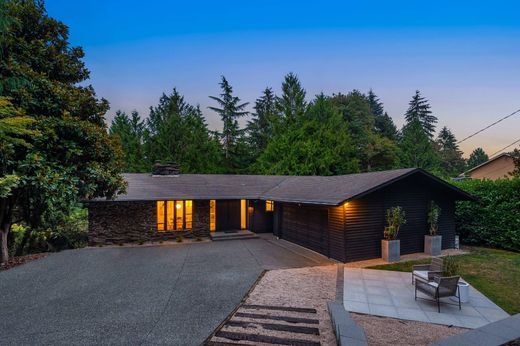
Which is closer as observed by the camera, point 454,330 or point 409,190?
point 454,330

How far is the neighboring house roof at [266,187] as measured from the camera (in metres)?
10.2

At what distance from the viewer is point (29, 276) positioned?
8.17 m

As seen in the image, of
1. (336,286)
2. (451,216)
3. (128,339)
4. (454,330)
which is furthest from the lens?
(451,216)

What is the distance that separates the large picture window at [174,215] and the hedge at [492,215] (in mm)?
14382

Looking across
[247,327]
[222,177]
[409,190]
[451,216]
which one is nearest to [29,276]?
[247,327]

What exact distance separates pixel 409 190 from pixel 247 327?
9.23 m

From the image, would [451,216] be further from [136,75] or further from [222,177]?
[136,75]

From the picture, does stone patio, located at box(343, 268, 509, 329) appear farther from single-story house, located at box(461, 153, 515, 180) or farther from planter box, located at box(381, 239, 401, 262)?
single-story house, located at box(461, 153, 515, 180)

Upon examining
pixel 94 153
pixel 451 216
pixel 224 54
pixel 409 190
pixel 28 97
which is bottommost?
pixel 451 216

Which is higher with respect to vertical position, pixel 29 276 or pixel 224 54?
pixel 224 54

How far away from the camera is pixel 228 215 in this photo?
15508mm

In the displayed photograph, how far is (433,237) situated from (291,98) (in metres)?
24.7

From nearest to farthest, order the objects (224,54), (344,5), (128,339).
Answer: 1. (128,339)
2. (344,5)
3. (224,54)

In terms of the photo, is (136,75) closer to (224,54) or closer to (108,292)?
(224,54)
